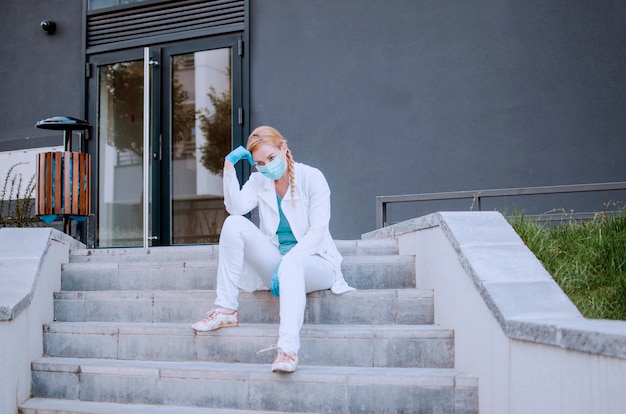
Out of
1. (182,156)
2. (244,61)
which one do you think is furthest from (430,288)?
(182,156)

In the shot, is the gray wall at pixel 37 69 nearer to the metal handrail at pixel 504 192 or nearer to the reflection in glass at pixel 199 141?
the reflection in glass at pixel 199 141

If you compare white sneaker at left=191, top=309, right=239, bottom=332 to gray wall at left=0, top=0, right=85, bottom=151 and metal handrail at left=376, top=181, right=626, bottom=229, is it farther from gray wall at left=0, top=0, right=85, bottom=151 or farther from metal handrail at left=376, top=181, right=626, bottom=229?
gray wall at left=0, top=0, right=85, bottom=151

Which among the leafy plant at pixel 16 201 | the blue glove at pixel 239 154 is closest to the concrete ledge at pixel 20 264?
the blue glove at pixel 239 154

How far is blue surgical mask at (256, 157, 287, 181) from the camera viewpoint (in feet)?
12.9

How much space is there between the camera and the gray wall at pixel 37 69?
8500 mm

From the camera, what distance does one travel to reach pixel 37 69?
343 inches

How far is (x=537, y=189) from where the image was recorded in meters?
5.05

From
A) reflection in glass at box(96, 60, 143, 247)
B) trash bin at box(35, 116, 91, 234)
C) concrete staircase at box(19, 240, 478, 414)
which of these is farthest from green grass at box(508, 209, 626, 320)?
reflection in glass at box(96, 60, 143, 247)

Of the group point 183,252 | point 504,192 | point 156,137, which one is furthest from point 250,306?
point 156,137

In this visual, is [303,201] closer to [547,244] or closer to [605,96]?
[547,244]

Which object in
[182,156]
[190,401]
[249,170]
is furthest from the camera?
[182,156]

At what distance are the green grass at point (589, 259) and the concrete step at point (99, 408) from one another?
1.94 metres

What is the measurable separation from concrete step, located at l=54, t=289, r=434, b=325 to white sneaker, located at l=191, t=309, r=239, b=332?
29 cm

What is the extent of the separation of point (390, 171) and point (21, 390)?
4.31m
